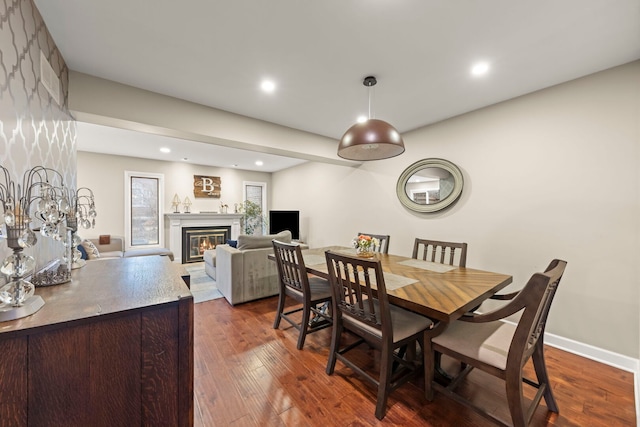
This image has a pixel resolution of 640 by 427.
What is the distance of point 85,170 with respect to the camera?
15.9 feet

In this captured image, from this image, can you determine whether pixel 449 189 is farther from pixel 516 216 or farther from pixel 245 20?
pixel 245 20

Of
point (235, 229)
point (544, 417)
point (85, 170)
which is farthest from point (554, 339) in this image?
point (85, 170)

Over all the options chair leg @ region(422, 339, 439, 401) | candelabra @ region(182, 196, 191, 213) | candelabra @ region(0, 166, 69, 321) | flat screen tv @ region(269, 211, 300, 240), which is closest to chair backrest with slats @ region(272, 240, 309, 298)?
chair leg @ region(422, 339, 439, 401)

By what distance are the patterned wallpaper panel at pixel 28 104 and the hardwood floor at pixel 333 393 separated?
1.42 metres

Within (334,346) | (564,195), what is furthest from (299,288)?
(564,195)

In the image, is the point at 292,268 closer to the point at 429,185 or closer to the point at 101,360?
the point at 101,360

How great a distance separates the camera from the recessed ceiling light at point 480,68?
1992mm

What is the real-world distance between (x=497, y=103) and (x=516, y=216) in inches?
49.5

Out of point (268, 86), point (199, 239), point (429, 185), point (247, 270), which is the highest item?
point (268, 86)

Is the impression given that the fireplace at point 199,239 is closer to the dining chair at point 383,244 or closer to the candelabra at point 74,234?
the candelabra at point 74,234

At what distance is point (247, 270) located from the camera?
3.27 metres

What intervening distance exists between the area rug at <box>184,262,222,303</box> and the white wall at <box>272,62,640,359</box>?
3.21 meters

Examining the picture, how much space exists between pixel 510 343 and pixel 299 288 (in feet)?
5.28

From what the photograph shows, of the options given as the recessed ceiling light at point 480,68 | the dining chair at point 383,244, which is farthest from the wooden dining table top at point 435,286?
the recessed ceiling light at point 480,68
